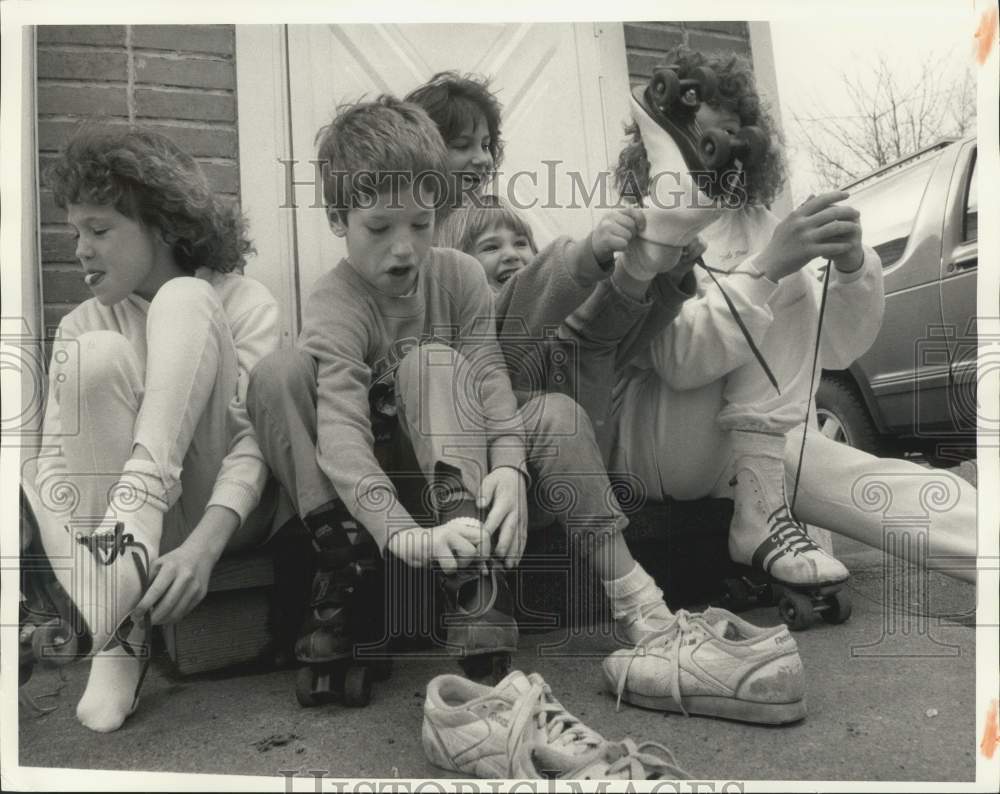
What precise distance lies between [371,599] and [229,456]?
31 cm

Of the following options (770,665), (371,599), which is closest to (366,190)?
(371,599)

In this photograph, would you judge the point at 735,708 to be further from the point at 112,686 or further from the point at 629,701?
the point at 112,686

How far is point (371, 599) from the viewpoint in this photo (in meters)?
1.35

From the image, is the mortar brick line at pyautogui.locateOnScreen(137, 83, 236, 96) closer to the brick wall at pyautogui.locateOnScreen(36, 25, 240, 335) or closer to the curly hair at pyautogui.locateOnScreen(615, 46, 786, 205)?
the brick wall at pyautogui.locateOnScreen(36, 25, 240, 335)

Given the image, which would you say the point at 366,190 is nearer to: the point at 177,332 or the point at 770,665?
the point at 177,332

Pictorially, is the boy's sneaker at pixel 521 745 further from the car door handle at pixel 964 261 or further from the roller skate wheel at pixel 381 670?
the car door handle at pixel 964 261

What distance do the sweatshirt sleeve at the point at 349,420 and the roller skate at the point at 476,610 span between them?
84 mm

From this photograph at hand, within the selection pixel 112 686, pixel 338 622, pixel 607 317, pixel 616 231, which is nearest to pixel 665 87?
pixel 616 231

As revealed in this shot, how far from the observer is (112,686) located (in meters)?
1.32

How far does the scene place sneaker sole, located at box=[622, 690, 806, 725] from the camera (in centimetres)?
119

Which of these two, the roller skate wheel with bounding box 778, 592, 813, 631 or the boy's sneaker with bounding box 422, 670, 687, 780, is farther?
the roller skate wheel with bounding box 778, 592, 813, 631

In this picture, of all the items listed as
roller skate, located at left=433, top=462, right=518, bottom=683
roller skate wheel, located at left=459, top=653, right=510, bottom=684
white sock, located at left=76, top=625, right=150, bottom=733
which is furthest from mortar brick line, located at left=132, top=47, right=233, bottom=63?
roller skate wheel, located at left=459, top=653, right=510, bottom=684

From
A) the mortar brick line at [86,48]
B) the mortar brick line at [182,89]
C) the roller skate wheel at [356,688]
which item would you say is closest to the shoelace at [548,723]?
the roller skate wheel at [356,688]

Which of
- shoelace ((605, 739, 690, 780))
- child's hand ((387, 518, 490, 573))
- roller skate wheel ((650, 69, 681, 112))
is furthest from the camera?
roller skate wheel ((650, 69, 681, 112))
